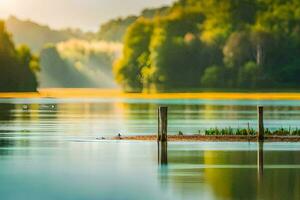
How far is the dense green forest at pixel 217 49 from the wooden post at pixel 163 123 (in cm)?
10551

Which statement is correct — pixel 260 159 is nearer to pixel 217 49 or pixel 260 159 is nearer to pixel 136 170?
pixel 136 170

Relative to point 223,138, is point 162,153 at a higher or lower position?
lower

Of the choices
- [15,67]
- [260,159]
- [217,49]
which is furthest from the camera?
[217,49]

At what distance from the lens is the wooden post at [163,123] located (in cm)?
3675

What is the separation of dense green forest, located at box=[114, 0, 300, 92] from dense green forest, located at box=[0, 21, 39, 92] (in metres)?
20.0

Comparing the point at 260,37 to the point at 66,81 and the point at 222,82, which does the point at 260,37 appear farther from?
the point at 66,81

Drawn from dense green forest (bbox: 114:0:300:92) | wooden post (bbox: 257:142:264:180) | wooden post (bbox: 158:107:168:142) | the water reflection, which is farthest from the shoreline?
dense green forest (bbox: 114:0:300:92)

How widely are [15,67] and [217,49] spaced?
2910cm

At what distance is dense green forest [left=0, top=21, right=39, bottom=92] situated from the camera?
136125 mm

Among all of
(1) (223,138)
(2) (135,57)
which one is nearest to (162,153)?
(1) (223,138)

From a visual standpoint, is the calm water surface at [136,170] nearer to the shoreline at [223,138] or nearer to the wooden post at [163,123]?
the wooden post at [163,123]

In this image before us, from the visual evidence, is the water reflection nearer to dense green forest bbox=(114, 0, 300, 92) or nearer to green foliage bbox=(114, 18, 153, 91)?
dense green forest bbox=(114, 0, 300, 92)

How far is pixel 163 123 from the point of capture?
3725cm

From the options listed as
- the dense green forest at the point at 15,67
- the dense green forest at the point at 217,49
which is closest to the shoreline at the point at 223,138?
the dense green forest at the point at 15,67
